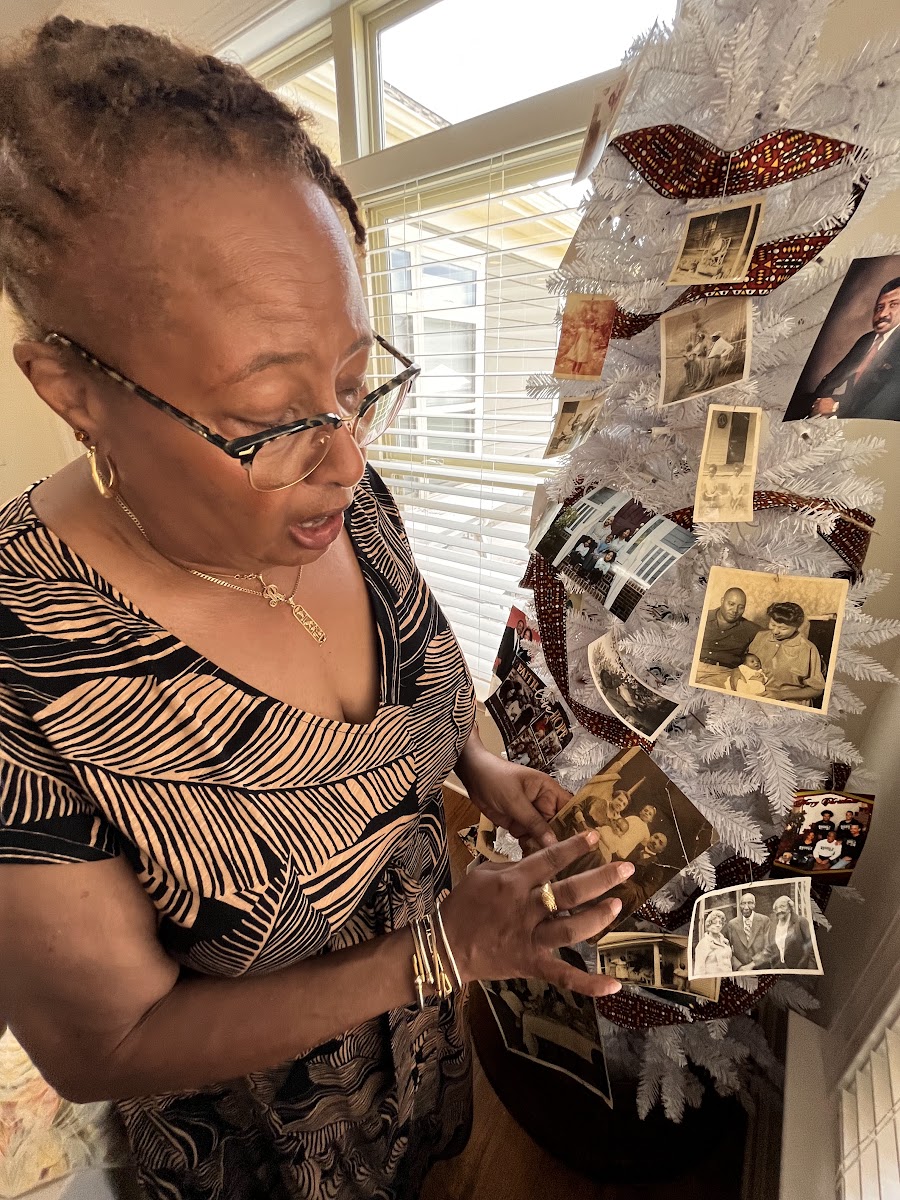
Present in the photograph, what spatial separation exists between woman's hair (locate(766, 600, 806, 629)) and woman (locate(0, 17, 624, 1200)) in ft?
1.18

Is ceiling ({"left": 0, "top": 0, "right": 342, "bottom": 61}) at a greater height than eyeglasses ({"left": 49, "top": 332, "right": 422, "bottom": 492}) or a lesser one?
greater

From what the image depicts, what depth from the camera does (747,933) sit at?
0.80 metres

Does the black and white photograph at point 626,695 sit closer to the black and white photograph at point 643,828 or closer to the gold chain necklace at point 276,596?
the black and white photograph at point 643,828

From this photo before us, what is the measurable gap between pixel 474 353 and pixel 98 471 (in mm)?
1246

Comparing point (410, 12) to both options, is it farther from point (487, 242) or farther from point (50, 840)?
point (50, 840)

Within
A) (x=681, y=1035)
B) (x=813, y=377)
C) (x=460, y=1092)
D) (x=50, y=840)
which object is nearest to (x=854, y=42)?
(x=813, y=377)

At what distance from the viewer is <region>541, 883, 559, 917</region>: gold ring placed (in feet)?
1.96

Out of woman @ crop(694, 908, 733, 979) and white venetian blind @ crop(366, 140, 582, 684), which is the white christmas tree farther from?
white venetian blind @ crop(366, 140, 582, 684)

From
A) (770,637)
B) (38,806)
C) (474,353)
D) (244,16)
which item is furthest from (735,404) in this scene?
(244,16)

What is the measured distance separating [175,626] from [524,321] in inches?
56.7

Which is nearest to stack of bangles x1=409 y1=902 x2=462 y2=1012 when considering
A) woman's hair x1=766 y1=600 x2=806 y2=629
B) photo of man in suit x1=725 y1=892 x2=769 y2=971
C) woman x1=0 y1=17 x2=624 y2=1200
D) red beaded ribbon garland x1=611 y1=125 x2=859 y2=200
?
woman x1=0 y1=17 x2=624 y2=1200

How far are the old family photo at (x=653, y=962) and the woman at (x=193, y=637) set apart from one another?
1.16ft

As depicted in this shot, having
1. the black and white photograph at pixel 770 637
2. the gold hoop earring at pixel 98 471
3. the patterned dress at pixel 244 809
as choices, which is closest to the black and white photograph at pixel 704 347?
the black and white photograph at pixel 770 637

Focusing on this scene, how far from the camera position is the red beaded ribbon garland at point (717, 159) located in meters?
0.63
